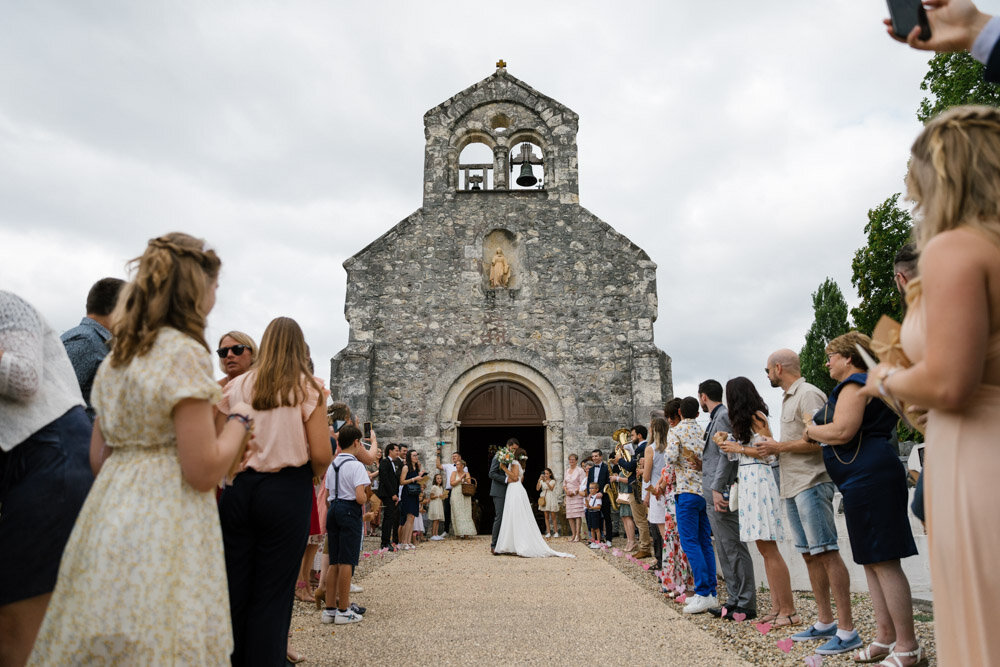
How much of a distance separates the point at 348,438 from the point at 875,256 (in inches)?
728

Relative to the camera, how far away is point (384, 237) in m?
15.3

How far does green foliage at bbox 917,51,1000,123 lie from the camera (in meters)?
15.2

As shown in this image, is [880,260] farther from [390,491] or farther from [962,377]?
[962,377]

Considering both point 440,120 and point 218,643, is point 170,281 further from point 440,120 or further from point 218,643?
point 440,120

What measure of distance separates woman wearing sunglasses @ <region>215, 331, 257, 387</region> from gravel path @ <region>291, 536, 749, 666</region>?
205cm

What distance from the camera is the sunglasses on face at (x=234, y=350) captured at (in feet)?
12.5

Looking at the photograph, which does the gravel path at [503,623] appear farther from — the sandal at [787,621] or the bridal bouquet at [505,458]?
the bridal bouquet at [505,458]

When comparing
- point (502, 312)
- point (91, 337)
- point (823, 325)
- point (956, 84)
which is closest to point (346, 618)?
point (91, 337)

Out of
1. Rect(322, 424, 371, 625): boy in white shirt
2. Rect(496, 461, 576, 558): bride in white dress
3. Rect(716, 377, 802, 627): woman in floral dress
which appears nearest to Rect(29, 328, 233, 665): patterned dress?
Rect(322, 424, 371, 625): boy in white shirt

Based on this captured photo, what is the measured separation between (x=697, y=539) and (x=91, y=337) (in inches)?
200

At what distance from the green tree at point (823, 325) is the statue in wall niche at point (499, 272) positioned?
913 inches

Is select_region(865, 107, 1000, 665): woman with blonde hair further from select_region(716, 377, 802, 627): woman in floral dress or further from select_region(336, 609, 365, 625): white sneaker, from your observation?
select_region(336, 609, 365, 625): white sneaker

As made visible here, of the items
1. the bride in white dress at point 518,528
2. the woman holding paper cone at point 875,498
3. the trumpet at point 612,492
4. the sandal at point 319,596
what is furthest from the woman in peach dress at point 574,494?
the woman holding paper cone at point 875,498

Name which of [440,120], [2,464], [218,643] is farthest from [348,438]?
[440,120]
